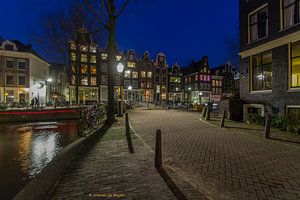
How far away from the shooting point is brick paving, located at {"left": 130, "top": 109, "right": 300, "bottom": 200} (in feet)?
12.1

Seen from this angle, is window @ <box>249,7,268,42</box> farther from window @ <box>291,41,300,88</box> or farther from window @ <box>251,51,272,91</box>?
window @ <box>291,41,300,88</box>

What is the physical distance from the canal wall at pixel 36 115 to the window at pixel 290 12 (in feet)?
61.0

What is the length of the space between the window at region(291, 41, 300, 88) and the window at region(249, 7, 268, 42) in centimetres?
249

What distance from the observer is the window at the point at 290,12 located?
424 inches

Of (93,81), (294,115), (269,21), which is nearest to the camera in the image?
(294,115)

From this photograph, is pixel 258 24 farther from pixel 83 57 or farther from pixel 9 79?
pixel 9 79

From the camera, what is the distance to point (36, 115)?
1970 centimetres

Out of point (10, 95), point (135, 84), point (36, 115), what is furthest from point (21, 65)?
point (135, 84)

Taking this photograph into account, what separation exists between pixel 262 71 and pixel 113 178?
12643mm

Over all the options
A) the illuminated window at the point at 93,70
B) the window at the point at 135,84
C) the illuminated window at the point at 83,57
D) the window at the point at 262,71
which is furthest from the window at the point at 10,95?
the window at the point at 262,71

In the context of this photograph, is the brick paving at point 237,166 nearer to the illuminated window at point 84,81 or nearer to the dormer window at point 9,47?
the dormer window at point 9,47

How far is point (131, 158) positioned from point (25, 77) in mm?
40202

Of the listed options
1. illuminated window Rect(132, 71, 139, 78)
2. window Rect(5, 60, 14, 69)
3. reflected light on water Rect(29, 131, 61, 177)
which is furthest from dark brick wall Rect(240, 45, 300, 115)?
window Rect(5, 60, 14, 69)

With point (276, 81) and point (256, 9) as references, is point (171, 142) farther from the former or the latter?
point (256, 9)
